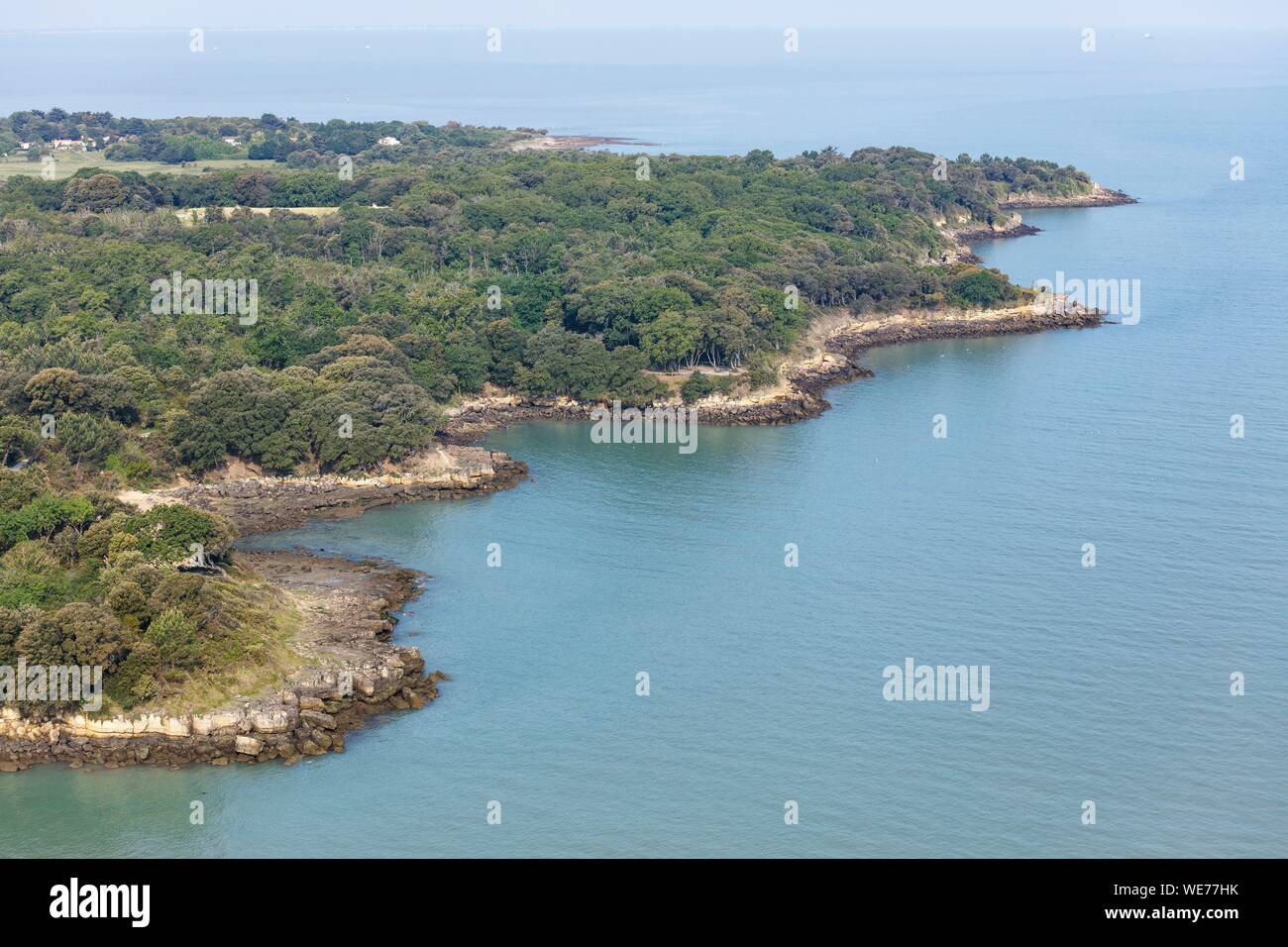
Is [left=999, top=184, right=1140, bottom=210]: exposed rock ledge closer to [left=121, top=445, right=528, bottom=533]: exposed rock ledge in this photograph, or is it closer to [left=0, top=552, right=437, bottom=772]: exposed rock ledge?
[left=121, top=445, right=528, bottom=533]: exposed rock ledge

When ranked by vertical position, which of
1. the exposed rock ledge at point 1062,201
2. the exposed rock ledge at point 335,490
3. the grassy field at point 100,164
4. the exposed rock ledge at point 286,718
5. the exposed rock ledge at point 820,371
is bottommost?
the exposed rock ledge at point 286,718

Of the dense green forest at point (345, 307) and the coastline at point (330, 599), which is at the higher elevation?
the dense green forest at point (345, 307)

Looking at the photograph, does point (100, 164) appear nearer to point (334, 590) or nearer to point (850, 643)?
point (334, 590)

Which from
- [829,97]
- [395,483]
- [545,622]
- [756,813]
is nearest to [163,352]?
[395,483]

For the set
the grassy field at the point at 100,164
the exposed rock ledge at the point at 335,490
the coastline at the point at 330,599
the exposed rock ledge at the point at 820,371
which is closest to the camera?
the coastline at the point at 330,599

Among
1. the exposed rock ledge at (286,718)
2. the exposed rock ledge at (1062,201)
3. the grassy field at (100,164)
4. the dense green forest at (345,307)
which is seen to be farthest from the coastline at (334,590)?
the grassy field at (100,164)

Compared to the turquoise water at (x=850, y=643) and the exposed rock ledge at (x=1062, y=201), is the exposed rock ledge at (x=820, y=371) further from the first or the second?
the exposed rock ledge at (x=1062, y=201)

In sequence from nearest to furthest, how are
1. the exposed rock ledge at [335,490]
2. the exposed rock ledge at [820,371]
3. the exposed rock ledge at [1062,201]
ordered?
the exposed rock ledge at [335,490]
the exposed rock ledge at [820,371]
the exposed rock ledge at [1062,201]

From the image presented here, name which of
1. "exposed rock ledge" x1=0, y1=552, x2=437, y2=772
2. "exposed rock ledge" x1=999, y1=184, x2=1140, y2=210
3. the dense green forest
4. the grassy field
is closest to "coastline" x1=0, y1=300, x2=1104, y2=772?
"exposed rock ledge" x1=0, y1=552, x2=437, y2=772

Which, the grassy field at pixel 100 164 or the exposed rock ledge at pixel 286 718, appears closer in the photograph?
the exposed rock ledge at pixel 286 718
